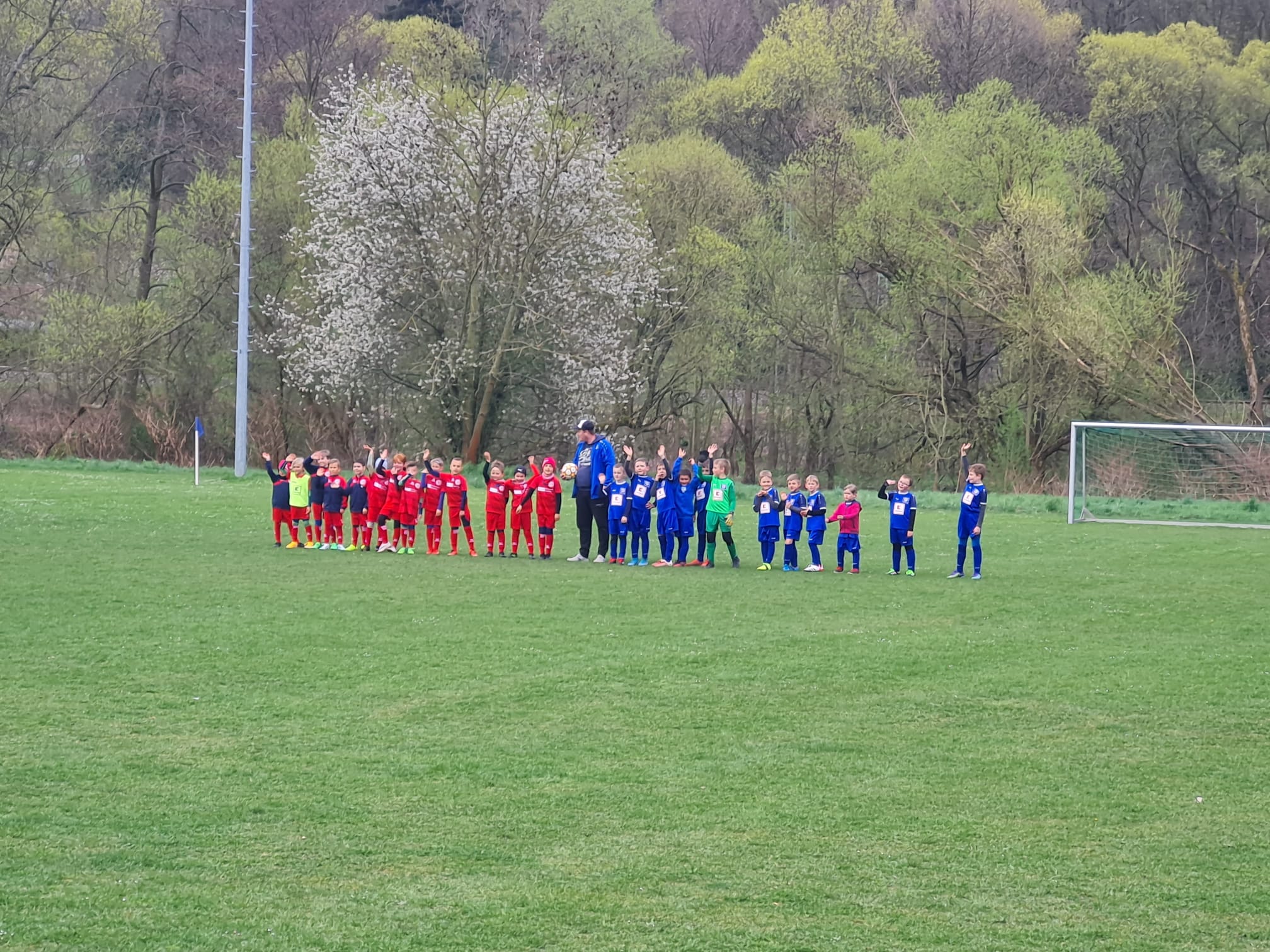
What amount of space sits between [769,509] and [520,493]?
352 centimetres

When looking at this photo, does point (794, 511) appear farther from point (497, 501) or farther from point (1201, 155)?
point (1201, 155)

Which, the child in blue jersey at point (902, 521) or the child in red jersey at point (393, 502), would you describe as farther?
the child in red jersey at point (393, 502)

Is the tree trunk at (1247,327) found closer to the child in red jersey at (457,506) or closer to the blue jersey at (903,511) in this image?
the blue jersey at (903,511)

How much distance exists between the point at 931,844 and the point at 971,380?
35404 mm

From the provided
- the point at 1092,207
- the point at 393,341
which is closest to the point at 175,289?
the point at 393,341

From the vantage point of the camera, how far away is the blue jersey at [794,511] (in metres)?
18.4

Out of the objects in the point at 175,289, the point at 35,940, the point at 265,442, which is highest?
the point at 175,289

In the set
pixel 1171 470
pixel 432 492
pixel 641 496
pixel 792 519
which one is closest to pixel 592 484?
pixel 641 496

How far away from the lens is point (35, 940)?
5.41m

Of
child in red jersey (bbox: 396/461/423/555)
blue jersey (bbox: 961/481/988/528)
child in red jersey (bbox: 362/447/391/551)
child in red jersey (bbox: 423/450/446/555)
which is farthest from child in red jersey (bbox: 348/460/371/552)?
blue jersey (bbox: 961/481/988/528)

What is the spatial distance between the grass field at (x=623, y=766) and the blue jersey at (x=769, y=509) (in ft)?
7.03

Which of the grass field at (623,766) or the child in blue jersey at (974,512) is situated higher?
the child in blue jersey at (974,512)

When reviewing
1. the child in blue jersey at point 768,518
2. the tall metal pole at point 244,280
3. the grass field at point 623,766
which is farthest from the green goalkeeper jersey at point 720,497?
the tall metal pole at point 244,280

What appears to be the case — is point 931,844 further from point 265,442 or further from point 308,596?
point 265,442
